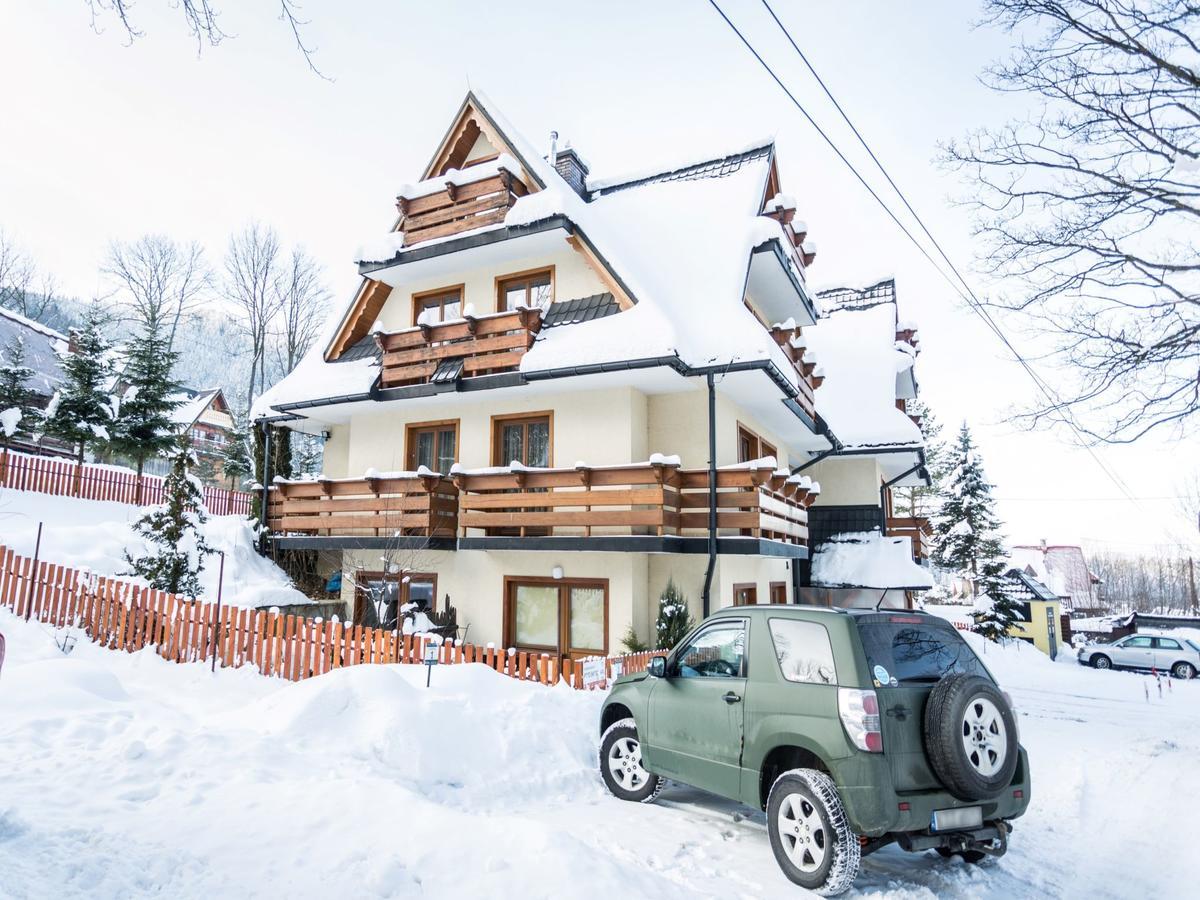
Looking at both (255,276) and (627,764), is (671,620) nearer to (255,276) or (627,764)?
(627,764)

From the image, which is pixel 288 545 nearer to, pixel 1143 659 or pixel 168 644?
pixel 168 644

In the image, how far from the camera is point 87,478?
18922 millimetres

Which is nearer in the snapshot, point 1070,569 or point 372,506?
point 372,506

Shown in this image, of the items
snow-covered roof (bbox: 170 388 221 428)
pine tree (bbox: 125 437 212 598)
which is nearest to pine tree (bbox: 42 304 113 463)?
pine tree (bbox: 125 437 212 598)

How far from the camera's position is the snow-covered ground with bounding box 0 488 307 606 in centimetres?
1423

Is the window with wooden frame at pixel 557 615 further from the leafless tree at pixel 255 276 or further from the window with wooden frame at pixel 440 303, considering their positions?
the leafless tree at pixel 255 276

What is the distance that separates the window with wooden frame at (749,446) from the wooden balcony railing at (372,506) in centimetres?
614

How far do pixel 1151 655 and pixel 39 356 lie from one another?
48.8 metres

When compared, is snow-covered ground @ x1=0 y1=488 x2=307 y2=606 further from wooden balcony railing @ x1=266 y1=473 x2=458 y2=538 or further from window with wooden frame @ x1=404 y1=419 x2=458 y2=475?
window with wooden frame @ x1=404 y1=419 x2=458 y2=475

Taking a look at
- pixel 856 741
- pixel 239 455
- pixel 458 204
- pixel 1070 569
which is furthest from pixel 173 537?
pixel 1070 569

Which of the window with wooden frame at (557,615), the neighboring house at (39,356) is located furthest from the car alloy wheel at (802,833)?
the neighboring house at (39,356)

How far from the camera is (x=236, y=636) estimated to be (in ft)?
33.9

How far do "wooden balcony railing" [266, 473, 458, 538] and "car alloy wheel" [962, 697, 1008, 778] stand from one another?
34.0ft

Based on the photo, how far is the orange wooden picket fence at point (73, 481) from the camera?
17578 mm
